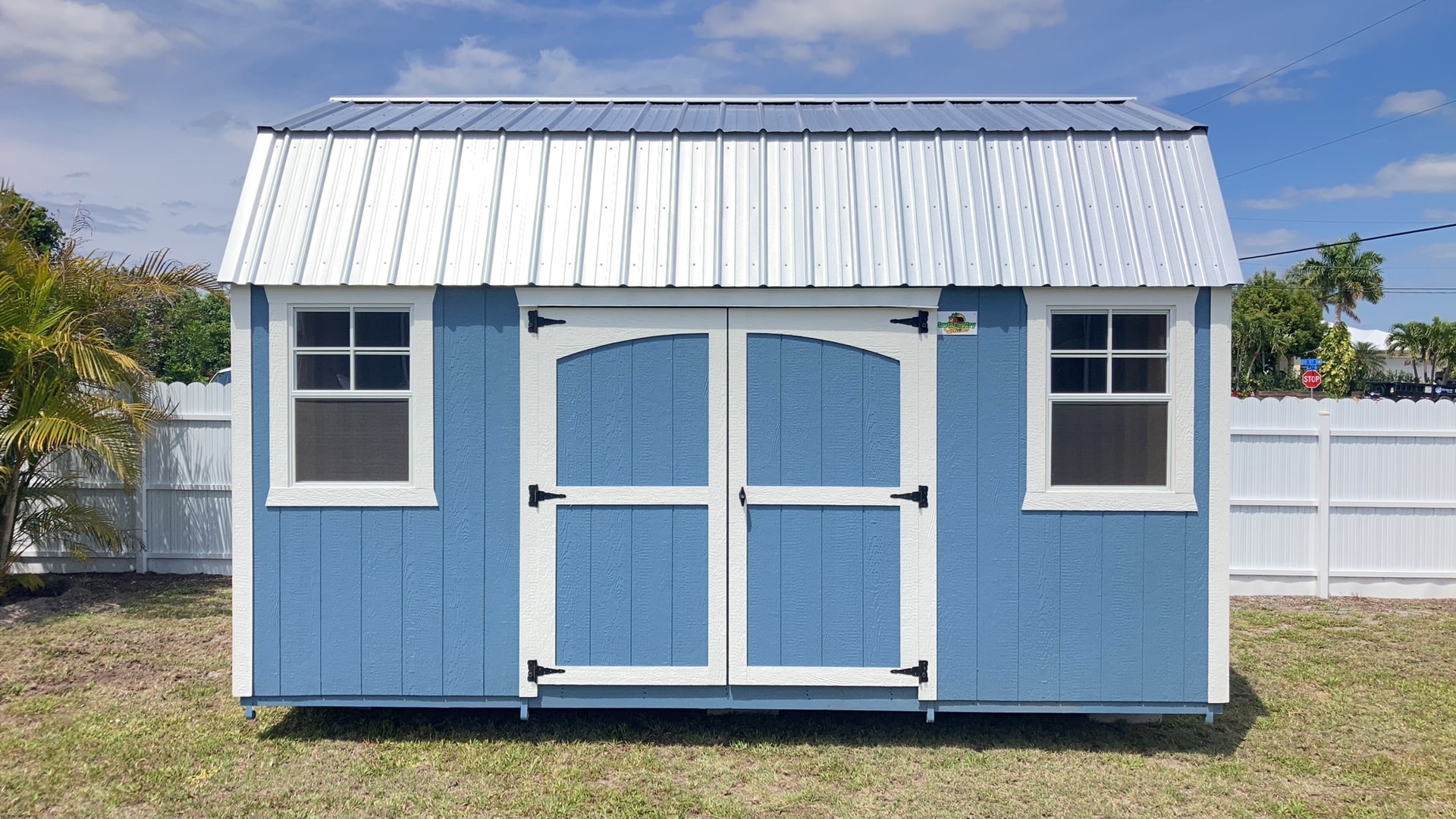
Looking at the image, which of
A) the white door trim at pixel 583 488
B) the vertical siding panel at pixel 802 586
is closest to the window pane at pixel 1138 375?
the vertical siding panel at pixel 802 586

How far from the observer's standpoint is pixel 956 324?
4.22 meters

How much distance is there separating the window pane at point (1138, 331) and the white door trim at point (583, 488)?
1.87 meters

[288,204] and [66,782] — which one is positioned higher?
[288,204]

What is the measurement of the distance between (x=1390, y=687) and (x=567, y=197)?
215 inches

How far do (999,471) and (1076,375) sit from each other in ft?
1.95

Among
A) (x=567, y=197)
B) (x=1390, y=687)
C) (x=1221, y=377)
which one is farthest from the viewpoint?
(x=1390, y=687)

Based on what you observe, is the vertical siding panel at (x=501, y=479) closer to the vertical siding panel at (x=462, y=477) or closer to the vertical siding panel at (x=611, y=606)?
the vertical siding panel at (x=462, y=477)

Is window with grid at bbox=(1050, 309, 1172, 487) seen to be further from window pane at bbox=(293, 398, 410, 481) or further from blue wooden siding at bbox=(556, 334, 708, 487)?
window pane at bbox=(293, 398, 410, 481)

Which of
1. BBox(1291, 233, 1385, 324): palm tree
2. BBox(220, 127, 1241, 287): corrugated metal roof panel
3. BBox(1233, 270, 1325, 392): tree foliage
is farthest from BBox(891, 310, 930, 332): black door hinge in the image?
BBox(1291, 233, 1385, 324): palm tree

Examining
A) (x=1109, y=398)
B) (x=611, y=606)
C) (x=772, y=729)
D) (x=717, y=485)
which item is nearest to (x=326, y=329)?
(x=611, y=606)

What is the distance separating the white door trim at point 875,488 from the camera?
421 centimetres

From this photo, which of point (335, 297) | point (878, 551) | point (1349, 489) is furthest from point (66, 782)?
point (1349, 489)

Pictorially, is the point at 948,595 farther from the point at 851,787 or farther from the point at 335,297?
the point at 335,297

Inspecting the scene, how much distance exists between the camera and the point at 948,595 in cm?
422
